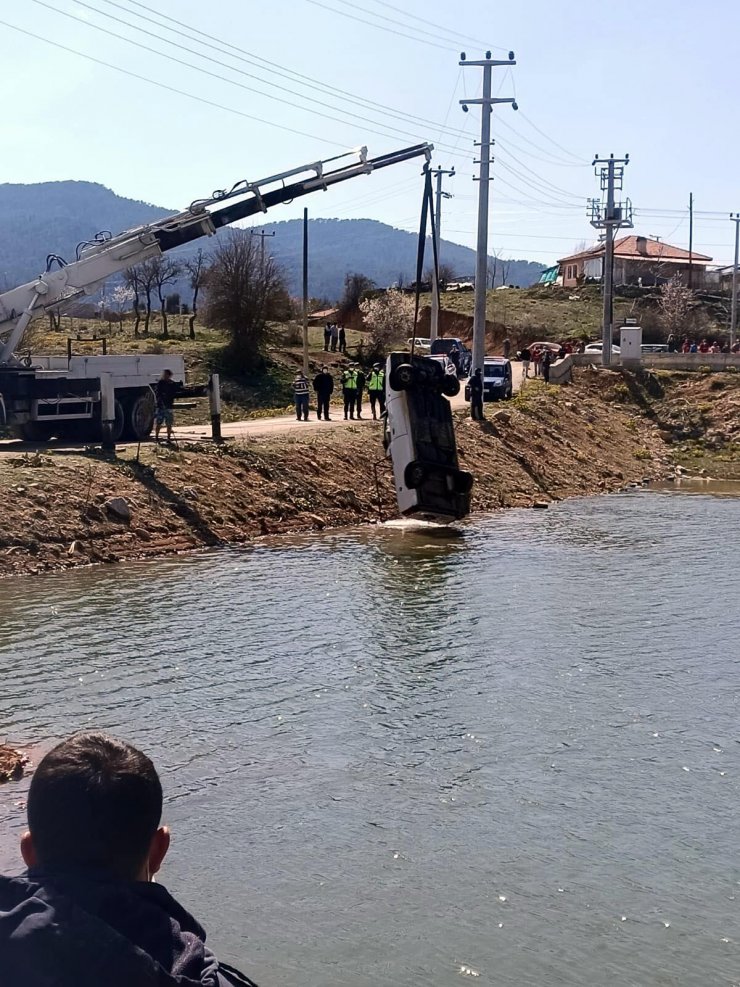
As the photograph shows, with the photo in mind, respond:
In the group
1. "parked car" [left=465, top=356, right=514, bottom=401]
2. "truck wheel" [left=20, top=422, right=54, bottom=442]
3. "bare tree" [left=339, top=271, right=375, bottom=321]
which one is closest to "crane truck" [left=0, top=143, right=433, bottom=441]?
"truck wheel" [left=20, top=422, right=54, bottom=442]

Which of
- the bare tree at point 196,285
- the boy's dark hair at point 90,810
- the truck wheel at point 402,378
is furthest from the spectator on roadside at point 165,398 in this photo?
the bare tree at point 196,285

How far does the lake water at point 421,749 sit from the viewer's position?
26.1ft

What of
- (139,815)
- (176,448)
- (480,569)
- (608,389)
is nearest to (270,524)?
(176,448)

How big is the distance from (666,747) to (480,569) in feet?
34.2

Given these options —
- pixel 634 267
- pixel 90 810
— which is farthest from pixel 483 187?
pixel 634 267

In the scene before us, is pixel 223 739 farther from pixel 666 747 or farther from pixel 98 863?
pixel 98 863

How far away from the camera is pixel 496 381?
43.8 meters

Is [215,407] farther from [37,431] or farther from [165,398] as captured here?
[37,431]

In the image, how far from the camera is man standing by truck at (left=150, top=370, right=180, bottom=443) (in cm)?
2741

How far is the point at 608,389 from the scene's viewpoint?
166 feet

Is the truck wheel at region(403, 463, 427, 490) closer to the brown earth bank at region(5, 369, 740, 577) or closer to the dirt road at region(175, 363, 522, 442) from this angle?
the brown earth bank at region(5, 369, 740, 577)

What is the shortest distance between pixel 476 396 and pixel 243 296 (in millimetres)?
19024

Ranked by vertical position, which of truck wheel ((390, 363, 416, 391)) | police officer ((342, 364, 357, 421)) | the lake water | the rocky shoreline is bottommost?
the lake water

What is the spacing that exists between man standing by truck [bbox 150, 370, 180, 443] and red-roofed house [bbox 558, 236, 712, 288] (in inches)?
3255
